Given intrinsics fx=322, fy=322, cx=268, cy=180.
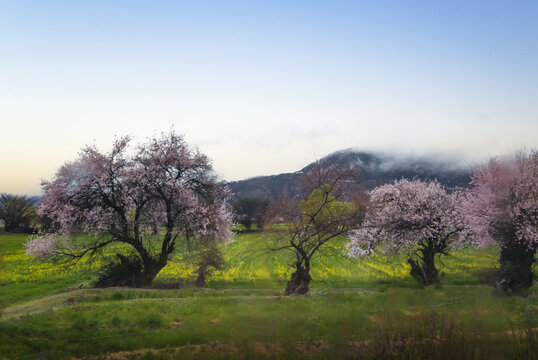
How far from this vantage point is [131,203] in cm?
2062

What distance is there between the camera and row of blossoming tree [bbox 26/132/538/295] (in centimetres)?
1695

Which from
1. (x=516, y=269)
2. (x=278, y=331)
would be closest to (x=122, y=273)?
(x=278, y=331)

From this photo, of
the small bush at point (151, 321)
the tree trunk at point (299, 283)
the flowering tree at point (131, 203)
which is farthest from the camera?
the flowering tree at point (131, 203)

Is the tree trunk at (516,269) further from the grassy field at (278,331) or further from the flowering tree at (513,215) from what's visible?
the grassy field at (278,331)

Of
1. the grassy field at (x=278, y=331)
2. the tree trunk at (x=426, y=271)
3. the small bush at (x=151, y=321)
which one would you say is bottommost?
the tree trunk at (x=426, y=271)

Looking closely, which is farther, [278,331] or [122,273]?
[122,273]

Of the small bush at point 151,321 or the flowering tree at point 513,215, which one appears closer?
the small bush at point 151,321

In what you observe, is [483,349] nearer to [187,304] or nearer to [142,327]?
[142,327]

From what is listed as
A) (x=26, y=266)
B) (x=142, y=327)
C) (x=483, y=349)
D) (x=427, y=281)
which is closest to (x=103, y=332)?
(x=142, y=327)

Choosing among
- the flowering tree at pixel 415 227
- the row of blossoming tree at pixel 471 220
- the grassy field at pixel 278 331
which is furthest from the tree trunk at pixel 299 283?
the flowering tree at pixel 415 227

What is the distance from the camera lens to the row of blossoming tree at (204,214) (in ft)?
55.6

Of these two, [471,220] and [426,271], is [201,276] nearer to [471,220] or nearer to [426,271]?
[426,271]

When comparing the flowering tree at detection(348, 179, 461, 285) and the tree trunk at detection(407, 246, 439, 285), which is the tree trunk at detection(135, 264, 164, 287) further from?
the tree trunk at detection(407, 246, 439, 285)

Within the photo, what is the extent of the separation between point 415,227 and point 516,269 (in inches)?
271
